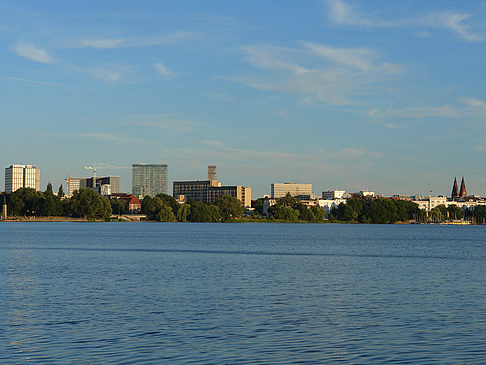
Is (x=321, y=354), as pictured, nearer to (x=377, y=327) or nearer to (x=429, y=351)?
(x=429, y=351)

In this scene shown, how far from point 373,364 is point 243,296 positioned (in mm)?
16413

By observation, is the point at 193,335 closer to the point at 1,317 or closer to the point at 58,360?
the point at 58,360

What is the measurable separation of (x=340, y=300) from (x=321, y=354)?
44.8 feet

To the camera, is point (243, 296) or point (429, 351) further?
point (243, 296)

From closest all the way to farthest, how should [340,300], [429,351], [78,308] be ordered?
[429,351] < [78,308] < [340,300]

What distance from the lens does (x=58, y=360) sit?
840 inches

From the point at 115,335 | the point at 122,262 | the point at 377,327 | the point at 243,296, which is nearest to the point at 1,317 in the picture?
the point at 115,335

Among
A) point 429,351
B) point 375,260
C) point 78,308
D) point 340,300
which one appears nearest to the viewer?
point 429,351

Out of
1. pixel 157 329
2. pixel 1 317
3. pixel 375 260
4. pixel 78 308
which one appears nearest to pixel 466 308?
pixel 157 329

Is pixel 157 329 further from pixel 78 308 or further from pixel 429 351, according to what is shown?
pixel 429 351

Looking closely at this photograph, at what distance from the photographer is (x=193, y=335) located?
2559cm

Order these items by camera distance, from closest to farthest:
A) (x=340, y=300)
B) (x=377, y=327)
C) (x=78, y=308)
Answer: (x=377, y=327) < (x=78, y=308) < (x=340, y=300)

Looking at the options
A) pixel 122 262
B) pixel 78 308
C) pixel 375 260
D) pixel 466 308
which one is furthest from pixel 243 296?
pixel 375 260

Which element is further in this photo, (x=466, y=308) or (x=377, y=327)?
(x=466, y=308)
